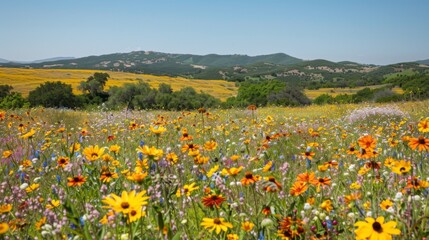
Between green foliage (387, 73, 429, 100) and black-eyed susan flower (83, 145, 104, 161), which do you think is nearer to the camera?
black-eyed susan flower (83, 145, 104, 161)

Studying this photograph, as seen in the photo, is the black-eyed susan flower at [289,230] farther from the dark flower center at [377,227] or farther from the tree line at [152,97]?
the tree line at [152,97]

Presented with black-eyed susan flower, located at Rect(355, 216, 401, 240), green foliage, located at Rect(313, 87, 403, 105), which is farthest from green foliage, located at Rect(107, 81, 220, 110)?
black-eyed susan flower, located at Rect(355, 216, 401, 240)

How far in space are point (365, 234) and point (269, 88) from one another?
47.4m

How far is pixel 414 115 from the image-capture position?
33.4 ft

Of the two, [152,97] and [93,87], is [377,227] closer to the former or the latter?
[152,97]

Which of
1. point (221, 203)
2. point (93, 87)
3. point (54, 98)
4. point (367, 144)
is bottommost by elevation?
point (54, 98)

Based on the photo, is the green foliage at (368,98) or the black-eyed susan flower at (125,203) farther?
the green foliage at (368,98)

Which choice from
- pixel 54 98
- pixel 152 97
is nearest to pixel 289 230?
pixel 152 97

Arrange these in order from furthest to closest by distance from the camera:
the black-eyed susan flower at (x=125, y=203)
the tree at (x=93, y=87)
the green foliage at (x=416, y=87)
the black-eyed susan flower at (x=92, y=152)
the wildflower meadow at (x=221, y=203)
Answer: the tree at (x=93, y=87) → the green foliage at (x=416, y=87) → the black-eyed susan flower at (x=92, y=152) → the wildflower meadow at (x=221, y=203) → the black-eyed susan flower at (x=125, y=203)

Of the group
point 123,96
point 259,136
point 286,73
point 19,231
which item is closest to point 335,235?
point 19,231

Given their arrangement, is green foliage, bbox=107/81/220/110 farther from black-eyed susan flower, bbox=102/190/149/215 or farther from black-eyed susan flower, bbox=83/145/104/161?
black-eyed susan flower, bbox=102/190/149/215

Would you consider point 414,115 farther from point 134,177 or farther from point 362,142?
point 134,177

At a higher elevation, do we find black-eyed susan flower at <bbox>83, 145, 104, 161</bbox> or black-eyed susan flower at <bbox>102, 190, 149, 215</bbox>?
black-eyed susan flower at <bbox>102, 190, 149, 215</bbox>

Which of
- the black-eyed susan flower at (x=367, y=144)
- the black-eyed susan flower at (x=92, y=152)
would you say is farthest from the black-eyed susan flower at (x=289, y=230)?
the black-eyed susan flower at (x=92, y=152)
